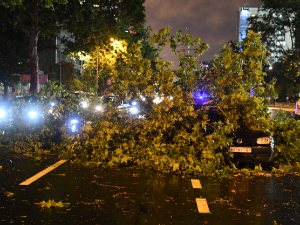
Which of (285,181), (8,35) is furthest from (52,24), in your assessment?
(285,181)

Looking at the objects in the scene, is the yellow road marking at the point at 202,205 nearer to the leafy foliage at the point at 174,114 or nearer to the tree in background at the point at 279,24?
the leafy foliage at the point at 174,114

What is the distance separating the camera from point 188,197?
683 centimetres

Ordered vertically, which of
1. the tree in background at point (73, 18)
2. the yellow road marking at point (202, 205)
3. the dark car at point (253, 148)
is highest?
the tree in background at point (73, 18)

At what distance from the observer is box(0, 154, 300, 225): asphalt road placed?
559 cm

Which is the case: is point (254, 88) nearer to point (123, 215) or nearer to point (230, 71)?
point (230, 71)

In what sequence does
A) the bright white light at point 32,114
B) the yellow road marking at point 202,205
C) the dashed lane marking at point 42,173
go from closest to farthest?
1. the yellow road marking at point 202,205
2. the dashed lane marking at point 42,173
3. the bright white light at point 32,114

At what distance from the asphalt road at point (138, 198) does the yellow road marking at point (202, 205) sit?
34 millimetres

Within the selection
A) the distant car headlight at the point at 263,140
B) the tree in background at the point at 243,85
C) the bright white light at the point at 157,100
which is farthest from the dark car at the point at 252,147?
the bright white light at the point at 157,100

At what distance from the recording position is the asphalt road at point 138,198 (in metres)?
5.59

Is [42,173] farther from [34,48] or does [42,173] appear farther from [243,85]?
[34,48]

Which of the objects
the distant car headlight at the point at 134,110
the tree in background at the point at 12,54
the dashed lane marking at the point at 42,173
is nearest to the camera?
the dashed lane marking at the point at 42,173

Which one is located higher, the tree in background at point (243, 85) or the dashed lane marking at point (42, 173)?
the tree in background at point (243, 85)

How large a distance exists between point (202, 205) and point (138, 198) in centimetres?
110

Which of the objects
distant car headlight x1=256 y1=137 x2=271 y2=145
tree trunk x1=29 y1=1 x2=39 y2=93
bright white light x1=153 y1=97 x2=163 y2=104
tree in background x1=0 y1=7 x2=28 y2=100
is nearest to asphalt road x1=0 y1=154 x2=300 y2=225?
distant car headlight x1=256 y1=137 x2=271 y2=145
